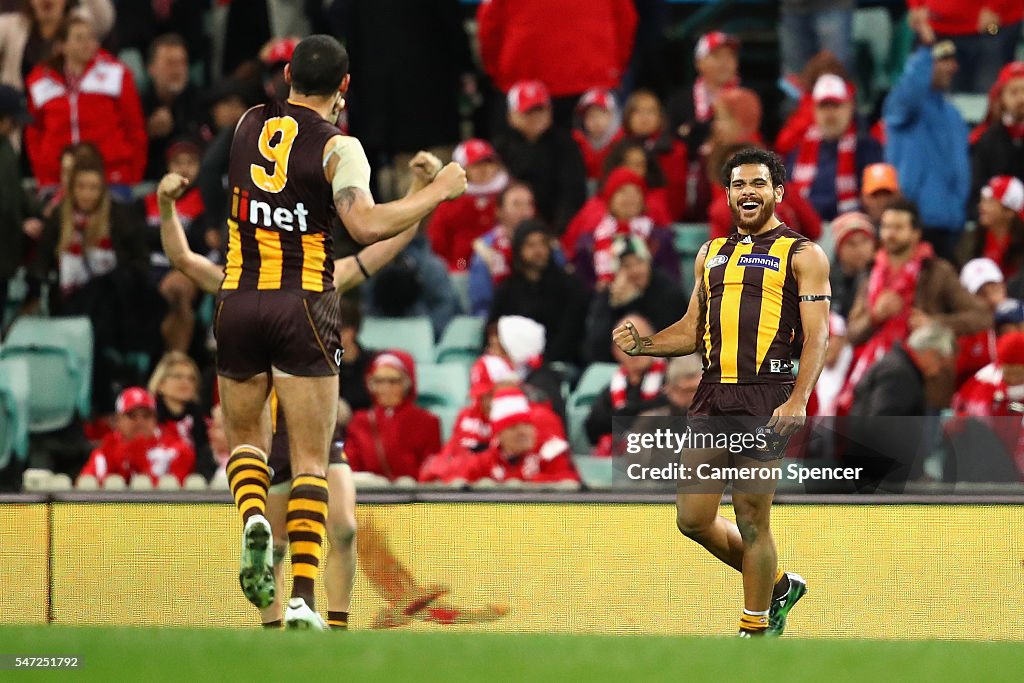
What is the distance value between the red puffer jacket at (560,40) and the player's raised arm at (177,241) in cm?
547

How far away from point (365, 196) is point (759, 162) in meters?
1.63

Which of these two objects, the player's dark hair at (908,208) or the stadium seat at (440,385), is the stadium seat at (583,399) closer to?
the stadium seat at (440,385)

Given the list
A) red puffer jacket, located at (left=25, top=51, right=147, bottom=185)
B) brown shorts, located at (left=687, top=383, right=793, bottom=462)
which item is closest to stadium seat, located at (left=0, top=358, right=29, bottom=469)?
red puffer jacket, located at (left=25, top=51, right=147, bottom=185)

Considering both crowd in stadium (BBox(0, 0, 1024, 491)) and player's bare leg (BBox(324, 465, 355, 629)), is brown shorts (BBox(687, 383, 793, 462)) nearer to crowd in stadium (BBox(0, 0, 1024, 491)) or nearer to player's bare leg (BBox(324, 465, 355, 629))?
player's bare leg (BBox(324, 465, 355, 629))

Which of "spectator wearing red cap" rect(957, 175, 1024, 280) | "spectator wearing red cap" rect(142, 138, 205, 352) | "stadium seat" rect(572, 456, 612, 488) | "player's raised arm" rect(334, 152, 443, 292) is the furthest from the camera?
"spectator wearing red cap" rect(142, 138, 205, 352)

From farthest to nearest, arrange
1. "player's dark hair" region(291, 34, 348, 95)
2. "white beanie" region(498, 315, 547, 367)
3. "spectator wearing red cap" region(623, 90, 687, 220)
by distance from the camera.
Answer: "spectator wearing red cap" region(623, 90, 687, 220) → "white beanie" region(498, 315, 547, 367) → "player's dark hair" region(291, 34, 348, 95)

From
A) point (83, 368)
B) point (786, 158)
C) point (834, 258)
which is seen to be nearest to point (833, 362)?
point (834, 258)

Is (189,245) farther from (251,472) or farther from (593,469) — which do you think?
(251,472)

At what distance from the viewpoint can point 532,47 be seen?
12.8m

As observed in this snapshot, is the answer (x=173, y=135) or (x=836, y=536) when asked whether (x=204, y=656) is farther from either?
(x=173, y=135)

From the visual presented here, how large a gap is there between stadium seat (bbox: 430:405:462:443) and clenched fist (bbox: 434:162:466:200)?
399 centimetres

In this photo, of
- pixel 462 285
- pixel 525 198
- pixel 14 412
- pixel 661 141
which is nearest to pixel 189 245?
pixel 462 285

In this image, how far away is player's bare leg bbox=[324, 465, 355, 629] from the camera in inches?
291

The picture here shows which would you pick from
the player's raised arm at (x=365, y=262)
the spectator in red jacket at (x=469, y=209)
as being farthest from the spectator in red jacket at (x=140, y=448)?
the player's raised arm at (x=365, y=262)
